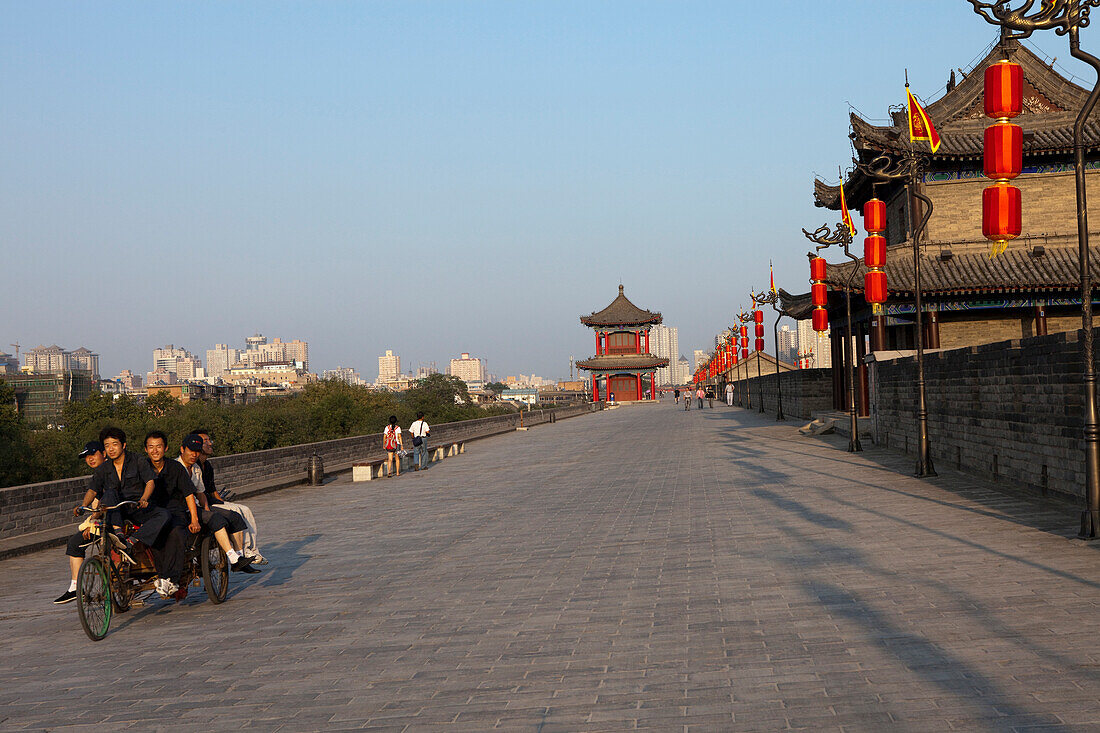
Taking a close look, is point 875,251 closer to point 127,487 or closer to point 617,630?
point 617,630

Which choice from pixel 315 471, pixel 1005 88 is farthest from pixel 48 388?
pixel 1005 88

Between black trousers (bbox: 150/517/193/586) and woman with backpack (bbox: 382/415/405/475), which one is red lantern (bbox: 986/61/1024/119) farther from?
woman with backpack (bbox: 382/415/405/475)

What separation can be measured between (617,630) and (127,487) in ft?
13.6

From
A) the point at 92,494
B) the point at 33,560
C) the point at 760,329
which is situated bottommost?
the point at 33,560

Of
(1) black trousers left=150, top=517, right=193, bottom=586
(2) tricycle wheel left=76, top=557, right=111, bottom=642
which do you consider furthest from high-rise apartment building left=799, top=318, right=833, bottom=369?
(2) tricycle wheel left=76, top=557, right=111, bottom=642

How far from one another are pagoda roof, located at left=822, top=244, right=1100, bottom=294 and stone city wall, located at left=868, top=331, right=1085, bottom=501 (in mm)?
9653

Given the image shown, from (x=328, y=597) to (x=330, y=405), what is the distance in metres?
46.7

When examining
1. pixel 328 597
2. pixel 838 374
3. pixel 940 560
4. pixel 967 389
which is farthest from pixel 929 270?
pixel 328 597

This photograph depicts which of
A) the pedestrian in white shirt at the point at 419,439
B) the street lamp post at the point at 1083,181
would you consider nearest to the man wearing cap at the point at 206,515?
the street lamp post at the point at 1083,181

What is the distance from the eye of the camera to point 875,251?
849 inches

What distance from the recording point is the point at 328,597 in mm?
8117

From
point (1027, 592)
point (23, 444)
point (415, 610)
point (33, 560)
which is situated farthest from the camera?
point (23, 444)

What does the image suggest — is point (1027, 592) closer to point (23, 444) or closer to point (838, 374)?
point (838, 374)

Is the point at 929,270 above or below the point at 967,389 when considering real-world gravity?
above
